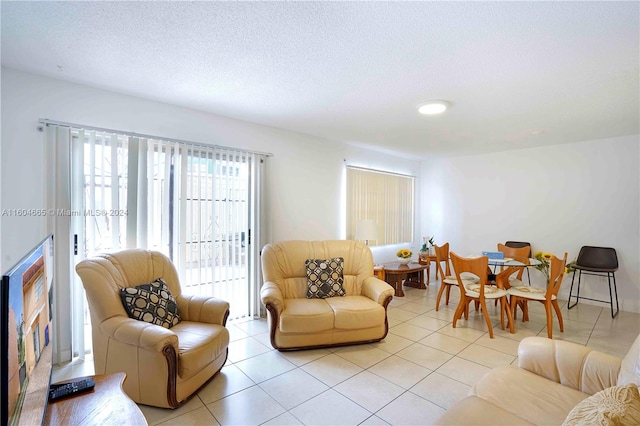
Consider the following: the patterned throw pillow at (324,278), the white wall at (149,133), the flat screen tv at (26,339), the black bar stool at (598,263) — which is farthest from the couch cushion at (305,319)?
the black bar stool at (598,263)

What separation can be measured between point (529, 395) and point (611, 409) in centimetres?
60

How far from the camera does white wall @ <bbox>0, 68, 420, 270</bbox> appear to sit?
246cm

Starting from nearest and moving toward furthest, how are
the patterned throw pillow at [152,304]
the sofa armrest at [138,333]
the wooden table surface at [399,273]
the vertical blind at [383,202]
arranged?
the sofa armrest at [138,333] < the patterned throw pillow at [152,304] < the wooden table surface at [399,273] < the vertical blind at [383,202]

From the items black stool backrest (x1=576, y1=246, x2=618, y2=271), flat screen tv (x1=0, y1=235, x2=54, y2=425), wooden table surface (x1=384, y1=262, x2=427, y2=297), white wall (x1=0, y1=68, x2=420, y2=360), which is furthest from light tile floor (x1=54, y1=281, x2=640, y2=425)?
white wall (x1=0, y1=68, x2=420, y2=360)

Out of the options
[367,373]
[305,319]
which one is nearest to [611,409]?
[367,373]

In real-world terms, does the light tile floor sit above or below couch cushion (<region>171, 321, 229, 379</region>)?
below

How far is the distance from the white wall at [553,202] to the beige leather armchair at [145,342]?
5.02m

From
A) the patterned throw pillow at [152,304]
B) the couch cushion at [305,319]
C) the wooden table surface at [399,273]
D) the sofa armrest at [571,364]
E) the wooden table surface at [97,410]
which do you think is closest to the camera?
the wooden table surface at [97,410]

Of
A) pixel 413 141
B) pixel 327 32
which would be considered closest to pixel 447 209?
pixel 413 141

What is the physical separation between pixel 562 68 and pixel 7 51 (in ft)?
13.6

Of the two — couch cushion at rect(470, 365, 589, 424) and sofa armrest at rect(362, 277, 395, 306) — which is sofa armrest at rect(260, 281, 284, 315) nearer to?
sofa armrest at rect(362, 277, 395, 306)

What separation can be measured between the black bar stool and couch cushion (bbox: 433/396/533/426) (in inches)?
156

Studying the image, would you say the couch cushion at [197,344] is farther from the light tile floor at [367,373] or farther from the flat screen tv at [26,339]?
the flat screen tv at [26,339]

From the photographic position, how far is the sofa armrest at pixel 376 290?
3225 mm
